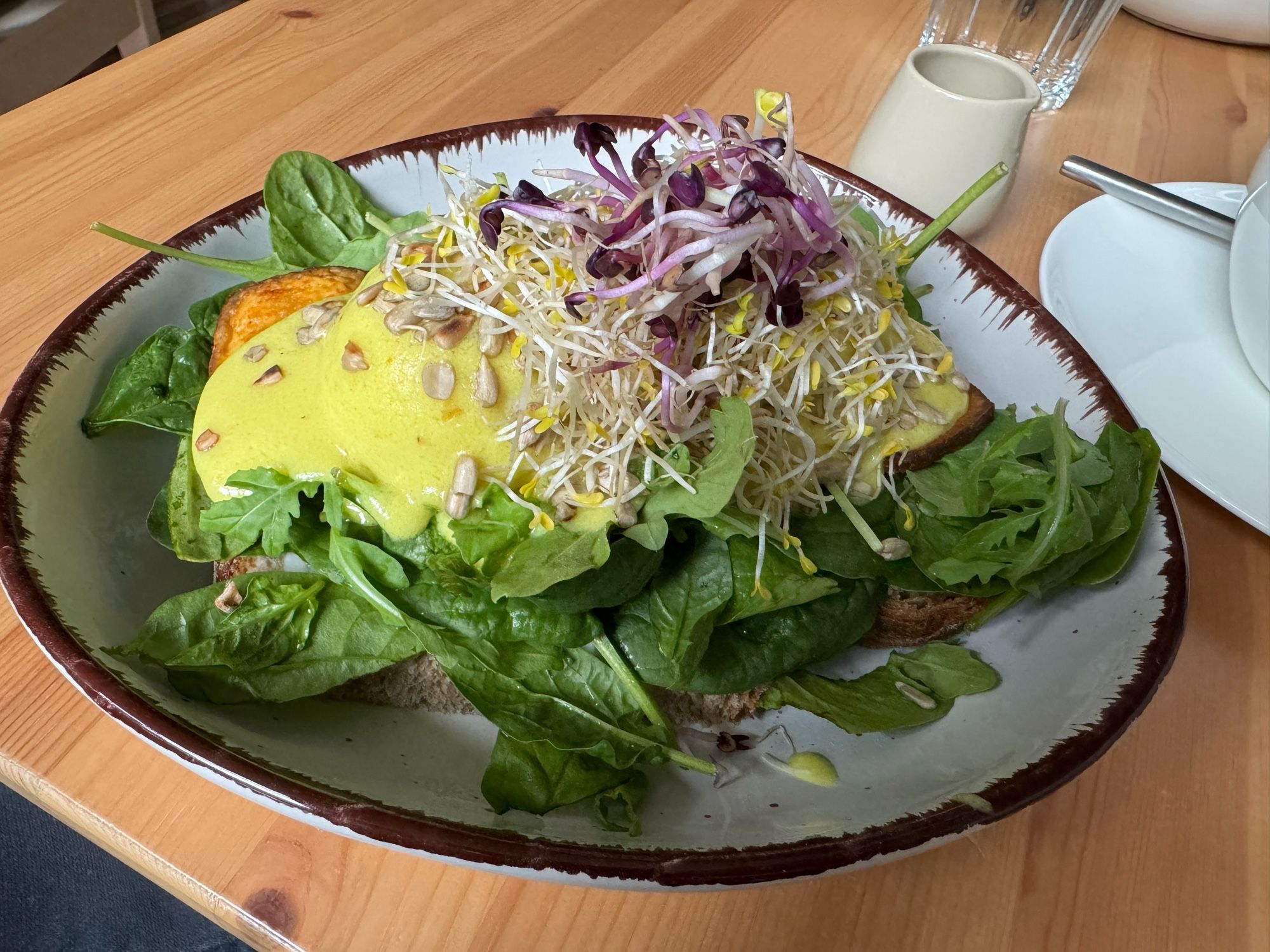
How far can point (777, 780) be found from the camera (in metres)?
1.03

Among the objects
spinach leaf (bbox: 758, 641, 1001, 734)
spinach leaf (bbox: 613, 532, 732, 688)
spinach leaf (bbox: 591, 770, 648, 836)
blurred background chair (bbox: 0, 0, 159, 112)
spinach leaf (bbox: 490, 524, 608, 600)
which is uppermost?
blurred background chair (bbox: 0, 0, 159, 112)

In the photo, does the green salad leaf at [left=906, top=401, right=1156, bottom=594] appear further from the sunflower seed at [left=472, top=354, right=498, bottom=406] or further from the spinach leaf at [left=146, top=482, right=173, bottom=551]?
the spinach leaf at [left=146, top=482, right=173, bottom=551]

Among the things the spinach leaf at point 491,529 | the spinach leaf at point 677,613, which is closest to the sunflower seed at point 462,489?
the spinach leaf at point 491,529

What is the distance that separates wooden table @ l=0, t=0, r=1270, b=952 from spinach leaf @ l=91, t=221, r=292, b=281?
37 centimetres

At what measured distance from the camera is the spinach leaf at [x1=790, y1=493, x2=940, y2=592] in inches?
42.9

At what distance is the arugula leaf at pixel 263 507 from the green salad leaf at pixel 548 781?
0.39 metres

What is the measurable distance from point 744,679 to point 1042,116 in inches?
82.9

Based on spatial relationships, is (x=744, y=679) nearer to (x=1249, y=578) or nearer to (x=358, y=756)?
(x=358, y=756)

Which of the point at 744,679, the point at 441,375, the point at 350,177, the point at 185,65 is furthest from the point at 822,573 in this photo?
the point at 185,65

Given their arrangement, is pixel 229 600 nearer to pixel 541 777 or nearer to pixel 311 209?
pixel 541 777

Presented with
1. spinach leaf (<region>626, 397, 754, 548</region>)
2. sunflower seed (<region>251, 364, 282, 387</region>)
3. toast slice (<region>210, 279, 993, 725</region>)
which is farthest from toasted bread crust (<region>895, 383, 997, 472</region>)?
sunflower seed (<region>251, 364, 282, 387</region>)

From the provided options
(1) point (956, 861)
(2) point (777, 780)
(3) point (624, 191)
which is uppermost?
(3) point (624, 191)

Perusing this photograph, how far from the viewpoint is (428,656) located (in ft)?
3.53

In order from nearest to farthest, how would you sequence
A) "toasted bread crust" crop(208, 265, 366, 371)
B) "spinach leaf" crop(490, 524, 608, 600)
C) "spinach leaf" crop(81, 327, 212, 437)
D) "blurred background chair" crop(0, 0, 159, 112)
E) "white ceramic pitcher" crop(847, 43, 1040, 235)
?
"spinach leaf" crop(490, 524, 608, 600)
"spinach leaf" crop(81, 327, 212, 437)
"toasted bread crust" crop(208, 265, 366, 371)
"white ceramic pitcher" crop(847, 43, 1040, 235)
"blurred background chair" crop(0, 0, 159, 112)
